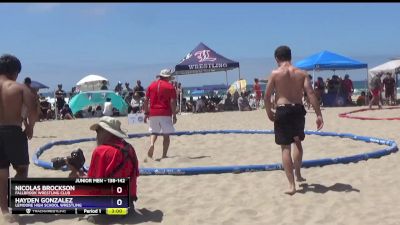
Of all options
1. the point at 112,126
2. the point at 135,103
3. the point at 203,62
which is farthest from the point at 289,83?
the point at 203,62

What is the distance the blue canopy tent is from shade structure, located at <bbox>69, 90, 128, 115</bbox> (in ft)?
26.6

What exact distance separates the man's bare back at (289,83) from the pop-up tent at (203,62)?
18.2 meters

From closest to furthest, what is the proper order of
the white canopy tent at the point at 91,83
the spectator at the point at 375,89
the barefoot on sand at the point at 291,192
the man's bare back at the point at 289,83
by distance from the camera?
the barefoot on sand at the point at 291,192 < the man's bare back at the point at 289,83 < the spectator at the point at 375,89 < the white canopy tent at the point at 91,83

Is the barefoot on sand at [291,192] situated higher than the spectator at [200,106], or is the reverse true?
the spectator at [200,106]

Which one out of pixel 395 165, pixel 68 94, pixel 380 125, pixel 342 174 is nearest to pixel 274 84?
pixel 342 174

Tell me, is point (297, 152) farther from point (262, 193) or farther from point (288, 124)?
point (262, 193)

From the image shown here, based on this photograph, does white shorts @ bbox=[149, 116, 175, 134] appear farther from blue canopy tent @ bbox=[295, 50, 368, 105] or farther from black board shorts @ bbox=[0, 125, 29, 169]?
blue canopy tent @ bbox=[295, 50, 368, 105]

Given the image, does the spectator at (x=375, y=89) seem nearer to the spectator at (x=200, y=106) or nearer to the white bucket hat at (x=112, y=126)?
the spectator at (x=200, y=106)

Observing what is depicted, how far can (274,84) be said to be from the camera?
19.5 feet

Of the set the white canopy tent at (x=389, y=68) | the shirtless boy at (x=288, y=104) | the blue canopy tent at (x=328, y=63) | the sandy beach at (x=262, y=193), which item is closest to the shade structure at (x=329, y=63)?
the blue canopy tent at (x=328, y=63)

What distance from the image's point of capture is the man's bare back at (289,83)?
588 cm

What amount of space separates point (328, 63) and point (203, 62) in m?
5.51

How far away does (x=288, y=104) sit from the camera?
587 cm

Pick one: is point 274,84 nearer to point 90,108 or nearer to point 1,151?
point 1,151
